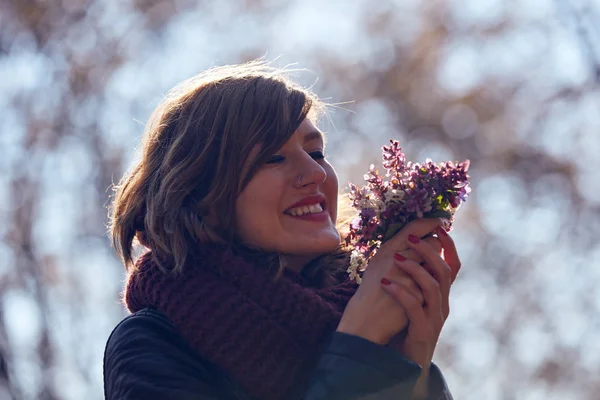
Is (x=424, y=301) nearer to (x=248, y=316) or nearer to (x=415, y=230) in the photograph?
(x=415, y=230)

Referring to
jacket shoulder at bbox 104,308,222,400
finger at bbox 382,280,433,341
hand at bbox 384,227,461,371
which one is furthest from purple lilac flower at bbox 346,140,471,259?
jacket shoulder at bbox 104,308,222,400

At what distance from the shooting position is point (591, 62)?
12.2m

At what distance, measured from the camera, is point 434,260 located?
3.04m

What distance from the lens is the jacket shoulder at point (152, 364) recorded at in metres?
2.84

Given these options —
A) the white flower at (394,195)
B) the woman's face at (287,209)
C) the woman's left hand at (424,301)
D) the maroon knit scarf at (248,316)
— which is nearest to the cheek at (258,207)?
the woman's face at (287,209)

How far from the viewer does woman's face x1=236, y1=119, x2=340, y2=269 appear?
322 centimetres

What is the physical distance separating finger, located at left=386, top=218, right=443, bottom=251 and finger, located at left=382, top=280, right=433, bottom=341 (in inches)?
6.0

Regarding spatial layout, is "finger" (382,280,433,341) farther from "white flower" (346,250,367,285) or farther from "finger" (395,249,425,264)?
"white flower" (346,250,367,285)

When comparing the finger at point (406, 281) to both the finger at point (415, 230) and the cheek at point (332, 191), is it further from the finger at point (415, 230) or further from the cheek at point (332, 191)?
the cheek at point (332, 191)

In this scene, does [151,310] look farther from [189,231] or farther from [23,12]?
[23,12]

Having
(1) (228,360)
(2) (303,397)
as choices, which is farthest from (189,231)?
(2) (303,397)

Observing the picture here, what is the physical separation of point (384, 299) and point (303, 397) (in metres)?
0.41

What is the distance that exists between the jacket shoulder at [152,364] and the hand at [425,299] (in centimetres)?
67

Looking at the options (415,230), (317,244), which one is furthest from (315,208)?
(415,230)
